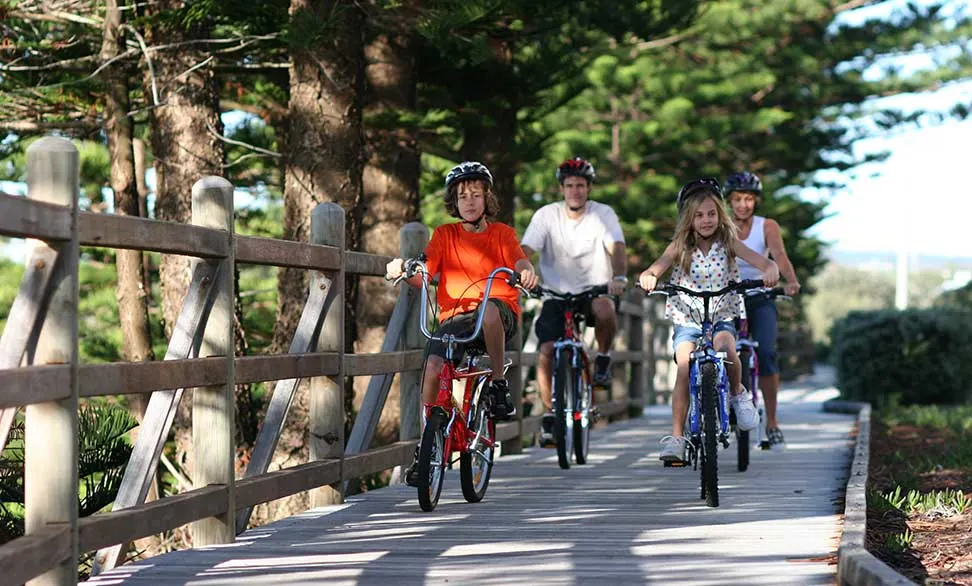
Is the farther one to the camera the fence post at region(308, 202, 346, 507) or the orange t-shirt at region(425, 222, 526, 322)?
the fence post at region(308, 202, 346, 507)

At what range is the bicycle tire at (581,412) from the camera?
10.5m

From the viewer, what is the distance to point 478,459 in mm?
8484

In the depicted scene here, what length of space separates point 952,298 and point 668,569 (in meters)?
34.8

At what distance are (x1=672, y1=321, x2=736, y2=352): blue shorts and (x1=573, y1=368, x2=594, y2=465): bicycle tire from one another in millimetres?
1983

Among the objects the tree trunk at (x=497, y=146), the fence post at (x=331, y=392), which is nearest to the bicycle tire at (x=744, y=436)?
the fence post at (x=331, y=392)

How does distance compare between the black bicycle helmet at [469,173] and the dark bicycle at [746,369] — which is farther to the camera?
the dark bicycle at [746,369]

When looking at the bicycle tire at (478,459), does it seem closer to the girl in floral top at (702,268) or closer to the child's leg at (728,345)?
the girl in floral top at (702,268)

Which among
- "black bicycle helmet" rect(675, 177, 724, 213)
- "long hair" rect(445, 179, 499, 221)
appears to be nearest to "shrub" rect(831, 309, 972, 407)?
"black bicycle helmet" rect(675, 177, 724, 213)

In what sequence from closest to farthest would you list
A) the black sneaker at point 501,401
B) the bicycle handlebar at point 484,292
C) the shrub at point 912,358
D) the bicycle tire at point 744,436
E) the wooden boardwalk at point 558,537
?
the wooden boardwalk at point 558,537, the bicycle handlebar at point 484,292, the black sneaker at point 501,401, the bicycle tire at point 744,436, the shrub at point 912,358

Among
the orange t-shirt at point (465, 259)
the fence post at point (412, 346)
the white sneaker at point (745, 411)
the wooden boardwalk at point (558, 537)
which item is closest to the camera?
the wooden boardwalk at point (558, 537)

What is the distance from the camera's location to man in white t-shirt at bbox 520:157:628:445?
10.5 meters

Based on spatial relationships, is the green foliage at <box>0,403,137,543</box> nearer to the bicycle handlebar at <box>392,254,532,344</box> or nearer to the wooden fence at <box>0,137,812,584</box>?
the wooden fence at <box>0,137,812,584</box>

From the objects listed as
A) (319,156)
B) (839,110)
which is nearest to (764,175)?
(839,110)

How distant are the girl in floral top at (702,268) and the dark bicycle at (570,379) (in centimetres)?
165
